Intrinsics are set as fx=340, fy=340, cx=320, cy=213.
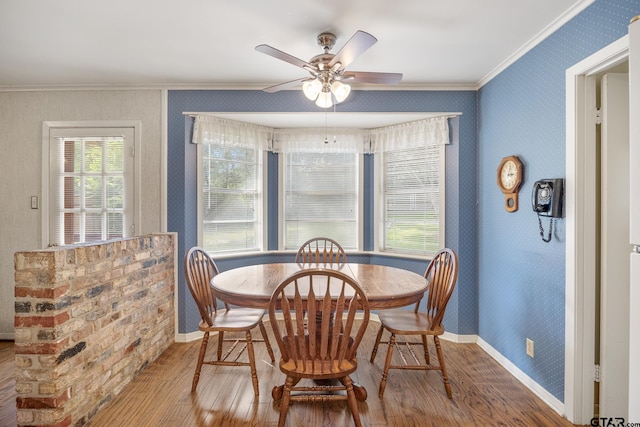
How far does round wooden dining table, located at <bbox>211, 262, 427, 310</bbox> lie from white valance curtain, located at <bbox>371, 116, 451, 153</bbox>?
1.48m

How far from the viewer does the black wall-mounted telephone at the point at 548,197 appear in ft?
6.78

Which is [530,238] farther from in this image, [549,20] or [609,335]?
[549,20]

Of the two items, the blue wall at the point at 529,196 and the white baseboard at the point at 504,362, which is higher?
the blue wall at the point at 529,196

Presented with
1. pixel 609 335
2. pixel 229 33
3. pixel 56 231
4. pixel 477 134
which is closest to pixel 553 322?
pixel 609 335

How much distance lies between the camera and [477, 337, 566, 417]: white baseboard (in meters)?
2.10

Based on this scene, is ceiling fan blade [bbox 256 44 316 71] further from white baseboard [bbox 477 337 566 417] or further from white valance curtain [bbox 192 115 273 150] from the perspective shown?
white baseboard [bbox 477 337 566 417]

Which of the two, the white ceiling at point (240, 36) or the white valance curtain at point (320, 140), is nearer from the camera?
the white ceiling at point (240, 36)

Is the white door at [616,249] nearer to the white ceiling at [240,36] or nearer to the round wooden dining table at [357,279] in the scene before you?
the white ceiling at [240,36]

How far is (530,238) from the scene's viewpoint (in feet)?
7.95

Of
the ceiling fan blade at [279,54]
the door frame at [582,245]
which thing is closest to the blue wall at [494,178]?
the door frame at [582,245]

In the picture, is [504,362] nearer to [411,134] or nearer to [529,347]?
[529,347]

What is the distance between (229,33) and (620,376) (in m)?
3.19

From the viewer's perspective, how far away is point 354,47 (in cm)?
182

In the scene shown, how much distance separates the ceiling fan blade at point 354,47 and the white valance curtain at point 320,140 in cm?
174
